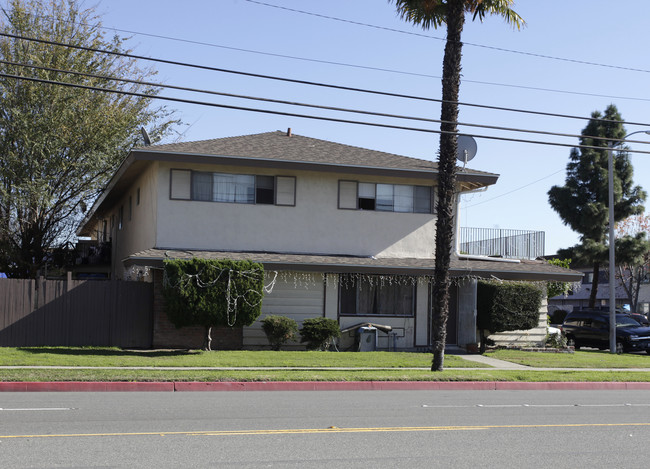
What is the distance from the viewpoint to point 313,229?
23.8m

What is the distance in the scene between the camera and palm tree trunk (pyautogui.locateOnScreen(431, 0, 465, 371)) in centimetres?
1795

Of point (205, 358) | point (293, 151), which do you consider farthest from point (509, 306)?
point (205, 358)

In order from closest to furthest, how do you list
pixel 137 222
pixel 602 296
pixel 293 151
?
1. pixel 293 151
2. pixel 137 222
3. pixel 602 296

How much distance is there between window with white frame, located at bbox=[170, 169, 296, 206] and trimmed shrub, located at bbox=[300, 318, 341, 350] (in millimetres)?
3944

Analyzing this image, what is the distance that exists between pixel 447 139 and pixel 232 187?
25.9 ft

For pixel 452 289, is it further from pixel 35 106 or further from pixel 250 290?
pixel 35 106

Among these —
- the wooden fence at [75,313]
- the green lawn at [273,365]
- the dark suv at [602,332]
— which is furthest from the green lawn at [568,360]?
the wooden fence at [75,313]

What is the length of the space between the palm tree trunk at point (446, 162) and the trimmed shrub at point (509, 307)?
5572 millimetres

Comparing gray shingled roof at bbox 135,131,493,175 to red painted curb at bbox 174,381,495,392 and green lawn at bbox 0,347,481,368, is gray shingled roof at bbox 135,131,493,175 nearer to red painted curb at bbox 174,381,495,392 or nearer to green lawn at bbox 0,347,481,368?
green lawn at bbox 0,347,481,368

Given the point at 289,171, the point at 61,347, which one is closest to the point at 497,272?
the point at 289,171

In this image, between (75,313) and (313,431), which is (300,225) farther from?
(313,431)

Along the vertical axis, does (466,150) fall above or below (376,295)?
above

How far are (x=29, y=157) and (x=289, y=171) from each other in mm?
12980

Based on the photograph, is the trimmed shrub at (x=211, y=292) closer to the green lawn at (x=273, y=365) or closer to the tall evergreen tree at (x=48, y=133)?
the green lawn at (x=273, y=365)
